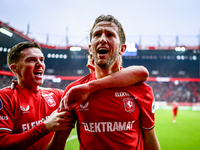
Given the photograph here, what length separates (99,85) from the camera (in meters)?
1.53

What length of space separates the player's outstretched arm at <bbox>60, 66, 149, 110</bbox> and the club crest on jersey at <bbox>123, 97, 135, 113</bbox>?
17cm

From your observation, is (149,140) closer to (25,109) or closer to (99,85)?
(99,85)

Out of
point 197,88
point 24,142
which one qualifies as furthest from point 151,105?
point 197,88

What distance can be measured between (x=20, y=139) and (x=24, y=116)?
16.3 inches

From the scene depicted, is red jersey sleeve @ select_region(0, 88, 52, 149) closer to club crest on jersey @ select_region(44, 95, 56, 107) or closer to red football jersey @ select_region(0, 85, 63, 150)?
red football jersey @ select_region(0, 85, 63, 150)

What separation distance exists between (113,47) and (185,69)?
119 ft

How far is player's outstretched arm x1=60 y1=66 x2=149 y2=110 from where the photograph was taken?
4.85 feet

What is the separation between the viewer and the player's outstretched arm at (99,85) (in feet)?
4.85

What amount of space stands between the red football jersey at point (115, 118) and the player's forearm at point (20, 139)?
49cm

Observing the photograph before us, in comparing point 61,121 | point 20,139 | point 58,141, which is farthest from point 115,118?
point 20,139

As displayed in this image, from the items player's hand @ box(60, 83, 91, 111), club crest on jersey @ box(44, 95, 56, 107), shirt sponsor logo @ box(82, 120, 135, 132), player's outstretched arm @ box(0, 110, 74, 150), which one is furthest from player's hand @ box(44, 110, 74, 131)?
club crest on jersey @ box(44, 95, 56, 107)

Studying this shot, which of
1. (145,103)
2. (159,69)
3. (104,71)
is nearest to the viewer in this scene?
(145,103)

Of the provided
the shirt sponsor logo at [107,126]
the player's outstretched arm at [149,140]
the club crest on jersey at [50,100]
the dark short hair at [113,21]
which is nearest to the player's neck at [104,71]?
the dark short hair at [113,21]

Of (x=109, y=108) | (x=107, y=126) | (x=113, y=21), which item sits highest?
(x=113, y=21)
